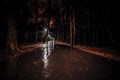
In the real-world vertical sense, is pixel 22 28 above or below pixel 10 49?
above

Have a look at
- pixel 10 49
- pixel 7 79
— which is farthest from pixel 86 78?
pixel 10 49

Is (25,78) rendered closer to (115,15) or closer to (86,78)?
(86,78)

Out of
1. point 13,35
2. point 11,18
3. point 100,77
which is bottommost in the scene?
point 100,77

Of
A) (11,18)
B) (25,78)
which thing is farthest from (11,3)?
(25,78)

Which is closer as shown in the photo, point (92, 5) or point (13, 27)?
point (13, 27)

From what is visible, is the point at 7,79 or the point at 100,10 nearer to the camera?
the point at 7,79

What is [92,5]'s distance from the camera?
40.1 meters

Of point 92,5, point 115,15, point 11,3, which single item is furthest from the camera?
point 92,5

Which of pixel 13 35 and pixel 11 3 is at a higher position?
pixel 11 3

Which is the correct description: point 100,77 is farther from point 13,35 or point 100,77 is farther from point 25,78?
point 13,35

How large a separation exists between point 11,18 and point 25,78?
18.3 meters

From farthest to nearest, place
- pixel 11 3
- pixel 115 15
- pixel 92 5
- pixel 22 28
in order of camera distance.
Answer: pixel 22 28
pixel 92 5
pixel 115 15
pixel 11 3

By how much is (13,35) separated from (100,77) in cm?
1967

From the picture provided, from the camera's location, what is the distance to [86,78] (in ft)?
32.5
